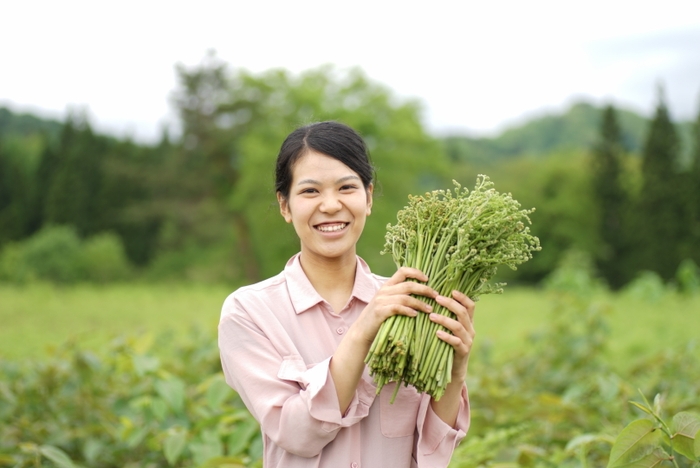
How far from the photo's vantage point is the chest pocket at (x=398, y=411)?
1892 millimetres

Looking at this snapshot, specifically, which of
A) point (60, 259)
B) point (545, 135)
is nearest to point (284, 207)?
point (60, 259)

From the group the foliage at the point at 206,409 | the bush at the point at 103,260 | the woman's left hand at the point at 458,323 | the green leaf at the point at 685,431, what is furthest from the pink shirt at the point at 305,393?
the bush at the point at 103,260

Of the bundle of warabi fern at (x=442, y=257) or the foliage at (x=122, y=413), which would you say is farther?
the foliage at (x=122, y=413)

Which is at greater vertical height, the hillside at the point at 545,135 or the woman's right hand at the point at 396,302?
the hillside at the point at 545,135

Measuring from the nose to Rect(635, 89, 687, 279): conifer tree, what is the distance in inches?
1017

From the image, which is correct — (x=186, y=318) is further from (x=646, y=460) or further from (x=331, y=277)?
(x=646, y=460)

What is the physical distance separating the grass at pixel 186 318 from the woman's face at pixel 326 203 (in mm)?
2611

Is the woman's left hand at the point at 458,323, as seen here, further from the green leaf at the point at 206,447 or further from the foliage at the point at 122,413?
the green leaf at the point at 206,447

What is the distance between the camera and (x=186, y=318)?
1441 centimetres

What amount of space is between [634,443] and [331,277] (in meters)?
0.98

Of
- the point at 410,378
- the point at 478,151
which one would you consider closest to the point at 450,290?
the point at 410,378

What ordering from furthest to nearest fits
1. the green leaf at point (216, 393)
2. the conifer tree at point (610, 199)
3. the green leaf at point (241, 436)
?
the conifer tree at point (610, 199), the green leaf at point (216, 393), the green leaf at point (241, 436)

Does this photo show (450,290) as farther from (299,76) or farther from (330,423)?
(299,76)

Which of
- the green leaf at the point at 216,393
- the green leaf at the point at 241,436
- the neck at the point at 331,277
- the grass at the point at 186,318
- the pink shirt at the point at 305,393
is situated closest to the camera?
the pink shirt at the point at 305,393
